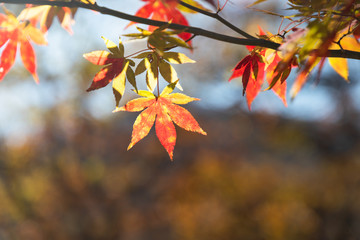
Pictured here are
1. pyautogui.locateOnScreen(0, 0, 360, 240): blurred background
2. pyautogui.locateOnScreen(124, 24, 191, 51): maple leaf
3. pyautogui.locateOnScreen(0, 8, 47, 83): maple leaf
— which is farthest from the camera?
pyautogui.locateOnScreen(0, 0, 360, 240): blurred background

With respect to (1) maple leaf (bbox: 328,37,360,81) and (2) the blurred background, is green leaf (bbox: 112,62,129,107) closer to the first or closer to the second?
(1) maple leaf (bbox: 328,37,360,81)

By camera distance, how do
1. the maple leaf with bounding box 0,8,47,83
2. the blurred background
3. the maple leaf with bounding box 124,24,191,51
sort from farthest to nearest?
the blurred background, the maple leaf with bounding box 0,8,47,83, the maple leaf with bounding box 124,24,191,51

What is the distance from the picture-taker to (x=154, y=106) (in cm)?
38

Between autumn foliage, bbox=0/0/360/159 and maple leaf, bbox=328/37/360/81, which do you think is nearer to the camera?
autumn foliage, bbox=0/0/360/159

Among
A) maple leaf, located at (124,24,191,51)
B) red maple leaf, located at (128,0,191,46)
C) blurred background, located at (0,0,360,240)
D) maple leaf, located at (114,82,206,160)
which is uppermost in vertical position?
maple leaf, located at (124,24,191,51)

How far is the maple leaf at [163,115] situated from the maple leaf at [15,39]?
17cm

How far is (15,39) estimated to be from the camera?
39 centimetres

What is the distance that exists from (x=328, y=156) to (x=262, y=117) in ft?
3.42

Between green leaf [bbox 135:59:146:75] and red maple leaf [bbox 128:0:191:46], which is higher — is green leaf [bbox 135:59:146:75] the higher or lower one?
the lower one

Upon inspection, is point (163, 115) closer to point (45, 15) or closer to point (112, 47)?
point (112, 47)

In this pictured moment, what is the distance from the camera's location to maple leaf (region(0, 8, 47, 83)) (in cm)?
38

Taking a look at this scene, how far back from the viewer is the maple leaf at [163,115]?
0.36 metres

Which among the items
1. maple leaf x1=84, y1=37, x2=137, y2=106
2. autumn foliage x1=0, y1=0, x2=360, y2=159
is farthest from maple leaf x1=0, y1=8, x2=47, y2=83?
maple leaf x1=84, y1=37, x2=137, y2=106

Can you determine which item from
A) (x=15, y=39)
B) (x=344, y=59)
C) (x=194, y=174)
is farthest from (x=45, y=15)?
(x=194, y=174)
